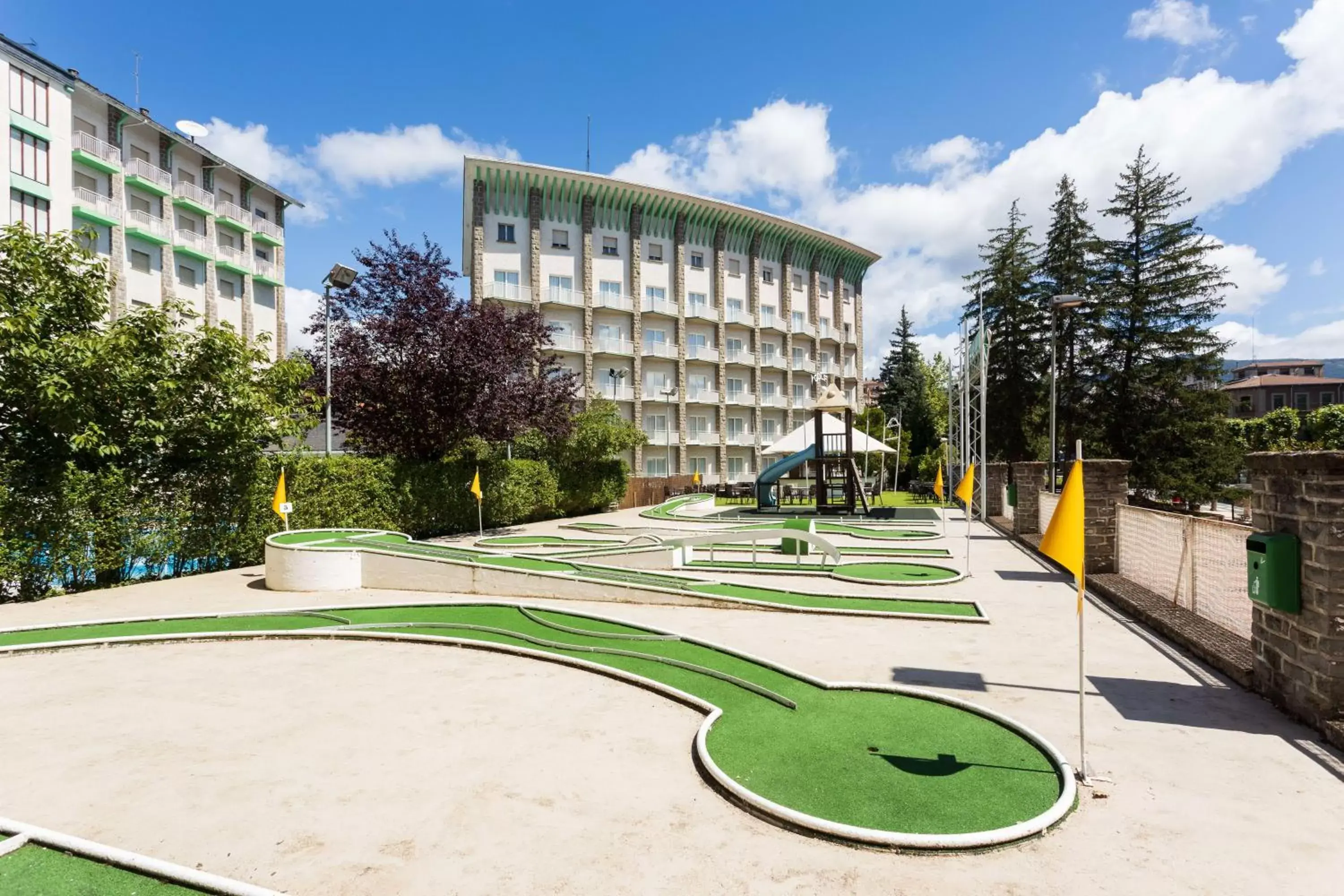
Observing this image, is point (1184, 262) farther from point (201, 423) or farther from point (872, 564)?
point (201, 423)

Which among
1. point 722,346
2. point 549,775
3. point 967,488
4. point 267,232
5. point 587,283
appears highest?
point 267,232

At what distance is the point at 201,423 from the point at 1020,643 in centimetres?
1623

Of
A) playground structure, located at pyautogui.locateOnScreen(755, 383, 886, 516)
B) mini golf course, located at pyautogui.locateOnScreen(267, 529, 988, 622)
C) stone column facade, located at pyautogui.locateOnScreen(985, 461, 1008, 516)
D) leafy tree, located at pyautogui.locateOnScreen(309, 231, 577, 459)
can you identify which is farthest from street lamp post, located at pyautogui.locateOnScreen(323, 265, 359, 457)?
stone column facade, located at pyautogui.locateOnScreen(985, 461, 1008, 516)

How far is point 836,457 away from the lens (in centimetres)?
2828

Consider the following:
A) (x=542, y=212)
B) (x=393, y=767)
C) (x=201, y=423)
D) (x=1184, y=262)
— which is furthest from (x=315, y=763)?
(x=542, y=212)

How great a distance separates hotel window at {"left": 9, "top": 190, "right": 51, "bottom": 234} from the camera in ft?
94.5

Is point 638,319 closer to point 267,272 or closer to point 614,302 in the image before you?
point 614,302

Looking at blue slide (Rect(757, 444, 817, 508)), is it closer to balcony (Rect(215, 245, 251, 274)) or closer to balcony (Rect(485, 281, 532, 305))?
balcony (Rect(485, 281, 532, 305))

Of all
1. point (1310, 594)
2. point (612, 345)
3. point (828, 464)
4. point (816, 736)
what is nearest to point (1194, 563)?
point (1310, 594)

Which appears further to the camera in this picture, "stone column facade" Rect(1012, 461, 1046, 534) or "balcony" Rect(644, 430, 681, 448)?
"balcony" Rect(644, 430, 681, 448)

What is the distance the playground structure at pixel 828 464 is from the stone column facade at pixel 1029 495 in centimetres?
621

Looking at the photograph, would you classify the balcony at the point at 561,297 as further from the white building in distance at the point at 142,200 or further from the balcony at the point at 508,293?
the white building in distance at the point at 142,200

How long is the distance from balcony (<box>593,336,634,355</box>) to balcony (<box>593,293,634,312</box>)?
6.89 feet

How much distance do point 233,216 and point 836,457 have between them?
122 ft
